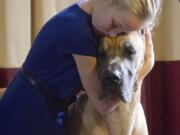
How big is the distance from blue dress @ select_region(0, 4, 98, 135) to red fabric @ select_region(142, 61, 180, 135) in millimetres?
887

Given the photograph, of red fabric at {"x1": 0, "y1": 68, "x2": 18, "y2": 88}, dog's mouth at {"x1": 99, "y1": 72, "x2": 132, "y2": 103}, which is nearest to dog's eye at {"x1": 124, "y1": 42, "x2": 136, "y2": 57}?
dog's mouth at {"x1": 99, "y1": 72, "x2": 132, "y2": 103}

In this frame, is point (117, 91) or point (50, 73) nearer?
point (117, 91)

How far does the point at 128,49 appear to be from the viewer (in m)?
1.12

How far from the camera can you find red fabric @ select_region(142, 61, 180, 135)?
1.98 m

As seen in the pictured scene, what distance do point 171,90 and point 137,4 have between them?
1.04 meters

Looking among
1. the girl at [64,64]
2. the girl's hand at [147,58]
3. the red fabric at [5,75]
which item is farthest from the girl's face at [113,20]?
the red fabric at [5,75]

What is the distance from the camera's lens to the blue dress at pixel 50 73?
1.11m

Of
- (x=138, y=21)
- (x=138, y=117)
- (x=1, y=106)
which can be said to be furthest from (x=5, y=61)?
(x=138, y=21)

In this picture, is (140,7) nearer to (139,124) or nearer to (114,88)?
(114,88)

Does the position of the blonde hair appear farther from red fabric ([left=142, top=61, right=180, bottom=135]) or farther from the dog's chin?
red fabric ([left=142, top=61, right=180, bottom=135])

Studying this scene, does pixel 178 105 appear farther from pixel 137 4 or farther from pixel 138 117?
pixel 137 4

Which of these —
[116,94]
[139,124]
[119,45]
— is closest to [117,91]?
[116,94]

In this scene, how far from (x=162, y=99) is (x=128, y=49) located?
39.0 inches

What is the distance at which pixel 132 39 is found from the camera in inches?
43.9
